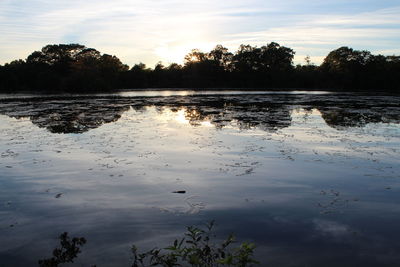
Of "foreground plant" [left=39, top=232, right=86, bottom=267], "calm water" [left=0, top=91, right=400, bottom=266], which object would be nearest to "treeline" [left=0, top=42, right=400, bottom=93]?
"calm water" [left=0, top=91, right=400, bottom=266]

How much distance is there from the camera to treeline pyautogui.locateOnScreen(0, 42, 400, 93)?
81.5 meters

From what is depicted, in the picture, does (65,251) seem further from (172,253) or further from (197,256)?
(197,256)

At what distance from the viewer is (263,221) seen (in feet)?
20.4

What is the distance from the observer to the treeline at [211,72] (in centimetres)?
8150

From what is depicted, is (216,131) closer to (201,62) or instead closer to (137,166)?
(137,166)

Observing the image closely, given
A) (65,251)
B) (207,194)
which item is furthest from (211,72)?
(65,251)

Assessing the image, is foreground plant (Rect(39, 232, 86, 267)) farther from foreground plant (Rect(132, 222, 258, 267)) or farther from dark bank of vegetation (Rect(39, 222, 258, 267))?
foreground plant (Rect(132, 222, 258, 267))

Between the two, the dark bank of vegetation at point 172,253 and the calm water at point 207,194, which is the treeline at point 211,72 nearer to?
the calm water at point 207,194

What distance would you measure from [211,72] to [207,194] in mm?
103206

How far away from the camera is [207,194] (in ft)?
25.5

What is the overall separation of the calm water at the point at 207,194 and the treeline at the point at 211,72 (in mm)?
61281

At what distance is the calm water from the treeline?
61281 mm

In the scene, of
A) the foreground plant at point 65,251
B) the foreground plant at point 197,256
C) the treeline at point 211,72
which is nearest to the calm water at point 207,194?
the foreground plant at point 65,251

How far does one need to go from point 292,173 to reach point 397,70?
9135cm
